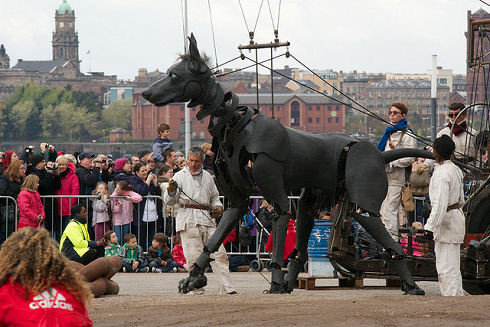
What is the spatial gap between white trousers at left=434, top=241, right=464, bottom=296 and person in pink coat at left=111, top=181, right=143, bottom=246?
6.67 meters

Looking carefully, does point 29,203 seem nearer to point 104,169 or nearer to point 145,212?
point 145,212

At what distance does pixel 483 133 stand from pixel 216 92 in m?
3.55

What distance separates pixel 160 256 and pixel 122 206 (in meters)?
1.07

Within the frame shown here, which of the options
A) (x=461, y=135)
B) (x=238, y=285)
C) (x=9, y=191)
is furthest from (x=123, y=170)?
(x=461, y=135)

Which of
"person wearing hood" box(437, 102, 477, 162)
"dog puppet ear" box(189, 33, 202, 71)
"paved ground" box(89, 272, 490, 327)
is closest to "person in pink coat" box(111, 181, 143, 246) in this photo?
"paved ground" box(89, 272, 490, 327)

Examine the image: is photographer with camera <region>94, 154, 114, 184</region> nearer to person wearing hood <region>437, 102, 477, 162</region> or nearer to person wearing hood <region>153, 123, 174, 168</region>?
person wearing hood <region>153, 123, 174, 168</region>

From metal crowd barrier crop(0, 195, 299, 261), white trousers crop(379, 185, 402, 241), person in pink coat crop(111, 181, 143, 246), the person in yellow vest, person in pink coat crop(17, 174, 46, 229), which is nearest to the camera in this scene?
white trousers crop(379, 185, 402, 241)

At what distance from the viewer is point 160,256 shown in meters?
16.6

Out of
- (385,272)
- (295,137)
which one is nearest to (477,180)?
(385,272)

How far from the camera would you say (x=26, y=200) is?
1555cm

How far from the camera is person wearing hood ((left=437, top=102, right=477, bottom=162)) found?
12844 millimetres

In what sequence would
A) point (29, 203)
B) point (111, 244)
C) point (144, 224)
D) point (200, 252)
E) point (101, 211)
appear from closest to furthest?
point (200, 252)
point (29, 203)
point (111, 244)
point (101, 211)
point (144, 224)

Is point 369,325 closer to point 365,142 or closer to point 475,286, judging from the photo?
point 365,142

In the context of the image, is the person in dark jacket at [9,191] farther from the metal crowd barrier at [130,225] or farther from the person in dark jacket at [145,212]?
the person in dark jacket at [145,212]
